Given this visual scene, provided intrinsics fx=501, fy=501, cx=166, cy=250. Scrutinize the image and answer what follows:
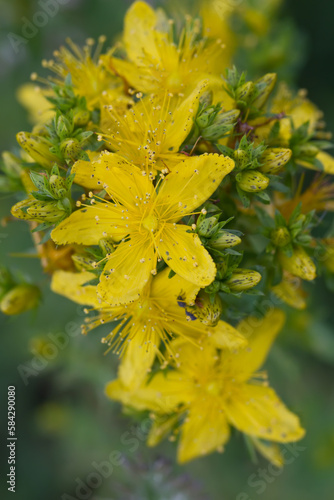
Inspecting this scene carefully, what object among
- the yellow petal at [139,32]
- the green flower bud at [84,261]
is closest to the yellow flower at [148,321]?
the green flower bud at [84,261]

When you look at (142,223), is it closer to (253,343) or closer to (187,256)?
(187,256)

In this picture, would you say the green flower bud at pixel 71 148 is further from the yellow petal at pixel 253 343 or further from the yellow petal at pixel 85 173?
the yellow petal at pixel 253 343

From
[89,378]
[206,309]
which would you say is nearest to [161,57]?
[206,309]

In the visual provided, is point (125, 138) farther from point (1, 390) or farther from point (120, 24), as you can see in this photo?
point (1, 390)

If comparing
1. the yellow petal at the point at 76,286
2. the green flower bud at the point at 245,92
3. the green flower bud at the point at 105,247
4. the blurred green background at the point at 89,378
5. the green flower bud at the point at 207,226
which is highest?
the green flower bud at the point at 245,92

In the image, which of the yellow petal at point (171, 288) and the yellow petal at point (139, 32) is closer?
the yellow petal at point (171, 288)

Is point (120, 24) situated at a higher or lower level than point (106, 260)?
higher

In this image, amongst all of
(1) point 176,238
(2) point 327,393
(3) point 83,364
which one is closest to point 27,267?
(3) point 83,364
